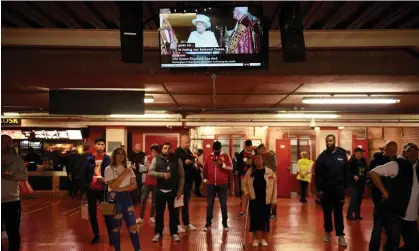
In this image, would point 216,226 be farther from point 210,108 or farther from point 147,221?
point 210,108

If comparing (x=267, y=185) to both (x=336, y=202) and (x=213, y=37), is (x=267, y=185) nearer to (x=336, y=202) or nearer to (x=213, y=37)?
(x=336, y=202)

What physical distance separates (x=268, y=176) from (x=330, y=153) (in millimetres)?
1248

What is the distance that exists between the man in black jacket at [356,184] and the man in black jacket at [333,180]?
3020 millimetres

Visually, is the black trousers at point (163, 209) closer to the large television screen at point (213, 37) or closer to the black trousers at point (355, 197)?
the large television screen at point (213, 37)

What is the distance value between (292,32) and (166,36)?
1.55 m

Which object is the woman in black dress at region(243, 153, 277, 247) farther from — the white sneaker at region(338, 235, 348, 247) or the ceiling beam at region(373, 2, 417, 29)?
the ceiling beam at region(373, 2, 417, 29)

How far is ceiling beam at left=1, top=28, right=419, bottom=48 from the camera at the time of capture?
6035mm

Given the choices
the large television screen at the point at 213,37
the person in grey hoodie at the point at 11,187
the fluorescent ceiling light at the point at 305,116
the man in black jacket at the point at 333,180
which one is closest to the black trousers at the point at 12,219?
the person in grey hoodie at the point at 11,187

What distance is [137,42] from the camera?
5.48 m

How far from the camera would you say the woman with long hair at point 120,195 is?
20.3 ft

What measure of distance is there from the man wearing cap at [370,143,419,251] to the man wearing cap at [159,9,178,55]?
10.2 ft

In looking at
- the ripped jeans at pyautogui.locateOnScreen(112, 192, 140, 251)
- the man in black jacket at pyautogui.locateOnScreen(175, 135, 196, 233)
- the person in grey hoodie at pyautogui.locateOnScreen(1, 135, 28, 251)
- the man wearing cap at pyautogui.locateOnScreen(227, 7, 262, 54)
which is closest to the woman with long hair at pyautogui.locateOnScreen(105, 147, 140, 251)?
the ripped jeans at pyautogui.locateOnScreen(112, 192, 140, 251)

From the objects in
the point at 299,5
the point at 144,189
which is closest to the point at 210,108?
the point at 144,189

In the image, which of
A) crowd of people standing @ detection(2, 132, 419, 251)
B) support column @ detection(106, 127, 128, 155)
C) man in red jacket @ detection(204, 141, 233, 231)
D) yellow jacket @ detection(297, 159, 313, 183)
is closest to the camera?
crowd of people standing @ detection(2, 132, 419, 251)
